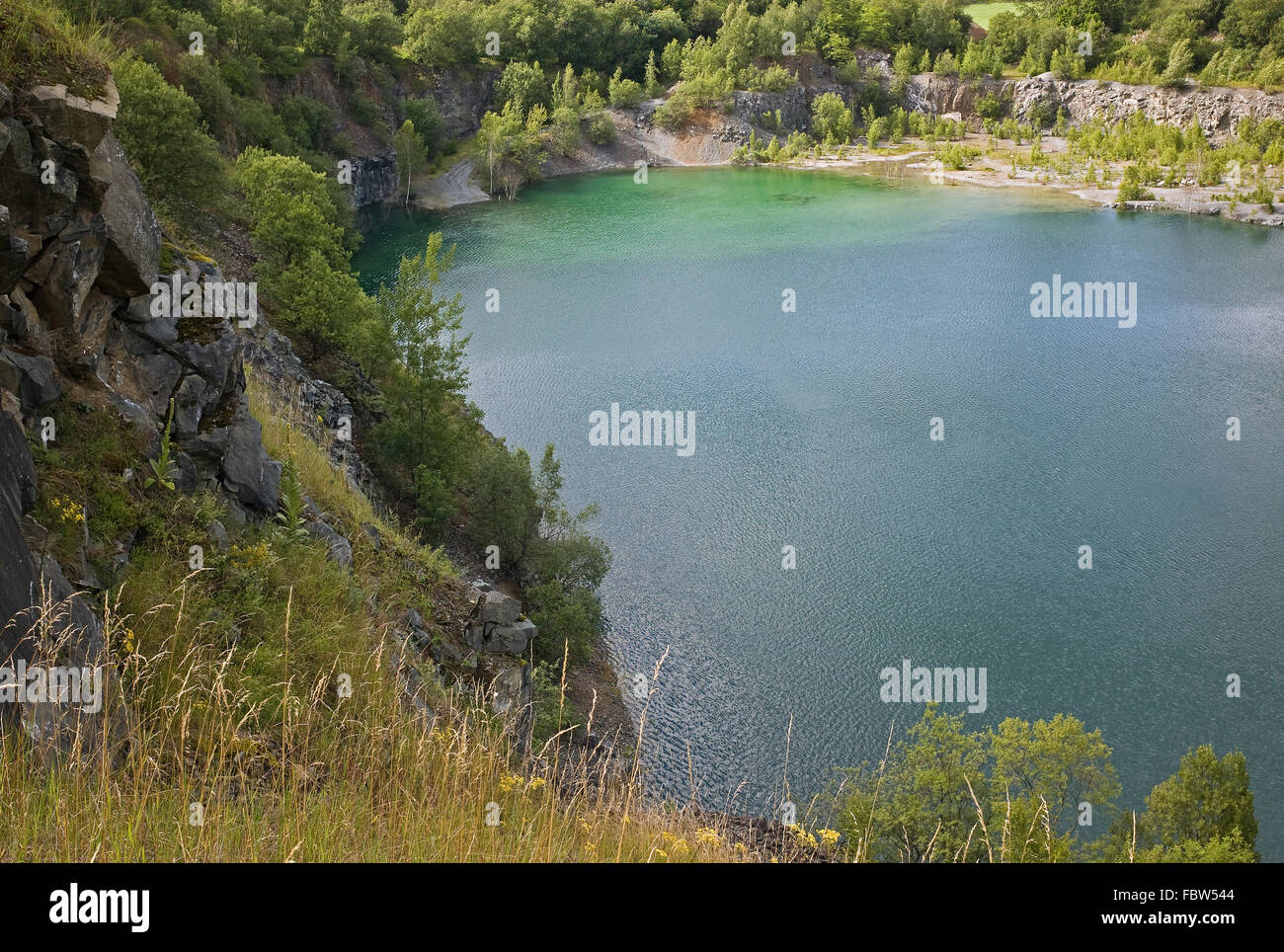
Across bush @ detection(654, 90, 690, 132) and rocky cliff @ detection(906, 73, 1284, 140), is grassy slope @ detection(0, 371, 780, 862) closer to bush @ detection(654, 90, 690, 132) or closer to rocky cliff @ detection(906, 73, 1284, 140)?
bush @ detection(654, 90, 690, 132)

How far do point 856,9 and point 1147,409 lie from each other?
8048 centimetres

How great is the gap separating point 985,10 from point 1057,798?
119 metres

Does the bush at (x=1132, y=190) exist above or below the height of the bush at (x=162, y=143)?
below

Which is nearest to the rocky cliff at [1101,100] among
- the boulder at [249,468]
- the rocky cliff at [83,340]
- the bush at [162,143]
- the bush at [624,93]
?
the bush at [624,93]

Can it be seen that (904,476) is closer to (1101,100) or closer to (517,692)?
(517,692)

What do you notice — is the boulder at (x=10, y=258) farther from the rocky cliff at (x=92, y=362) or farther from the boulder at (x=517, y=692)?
the boulder at (x=517, y=692)

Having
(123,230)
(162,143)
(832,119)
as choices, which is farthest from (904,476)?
(832,119)

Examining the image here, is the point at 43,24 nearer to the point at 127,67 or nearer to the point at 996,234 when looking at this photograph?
the point at 127,67

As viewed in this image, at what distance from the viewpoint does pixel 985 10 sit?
114 m

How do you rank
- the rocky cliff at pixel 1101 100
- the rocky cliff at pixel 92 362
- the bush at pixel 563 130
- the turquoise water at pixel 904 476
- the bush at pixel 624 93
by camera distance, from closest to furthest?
1. the rocky cliff at pixel 92 362
2. the turquoise water at pixel 904 476
3. the rocky cliff at pixel 1101 100
4. the bush at pixel 563 130
5. the bush at pixel 624 93

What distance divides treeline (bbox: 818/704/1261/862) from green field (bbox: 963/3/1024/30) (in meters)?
111

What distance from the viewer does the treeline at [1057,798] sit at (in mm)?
15875

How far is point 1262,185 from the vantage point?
6631 centimetres

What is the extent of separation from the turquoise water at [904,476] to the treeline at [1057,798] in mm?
1712
